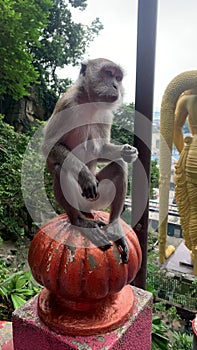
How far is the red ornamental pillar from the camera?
0.69 meters

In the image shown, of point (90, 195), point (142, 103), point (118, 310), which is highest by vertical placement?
point (142, 103)

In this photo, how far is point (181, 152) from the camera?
1633mm

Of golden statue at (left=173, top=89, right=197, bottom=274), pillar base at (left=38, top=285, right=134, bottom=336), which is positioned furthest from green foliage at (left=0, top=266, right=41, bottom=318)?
pillar base at (left=38, top=285, right=134, bottom=336)

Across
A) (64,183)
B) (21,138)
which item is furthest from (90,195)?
(21,138)

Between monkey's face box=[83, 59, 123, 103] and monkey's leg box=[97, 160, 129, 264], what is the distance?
206 millimetres

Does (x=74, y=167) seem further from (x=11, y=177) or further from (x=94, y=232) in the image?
(x=11, y=177)

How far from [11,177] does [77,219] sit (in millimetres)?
1760

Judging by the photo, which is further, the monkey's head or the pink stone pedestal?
the monkey's head

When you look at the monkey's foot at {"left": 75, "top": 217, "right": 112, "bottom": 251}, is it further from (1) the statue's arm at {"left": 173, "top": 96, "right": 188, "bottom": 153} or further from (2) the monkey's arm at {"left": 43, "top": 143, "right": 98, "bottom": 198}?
(1) the statue's arm at {"left": 173, "top": 96, "right": 188, "bottom": 153}

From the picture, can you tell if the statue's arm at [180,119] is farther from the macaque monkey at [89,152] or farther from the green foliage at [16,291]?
the green foliage at [16,291]

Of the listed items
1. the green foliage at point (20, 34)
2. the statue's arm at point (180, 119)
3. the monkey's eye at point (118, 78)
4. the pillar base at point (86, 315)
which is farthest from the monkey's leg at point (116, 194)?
the green foliage at point (20, 34)

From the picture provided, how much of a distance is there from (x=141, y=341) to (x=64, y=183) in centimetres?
47

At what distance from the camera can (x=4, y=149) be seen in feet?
7.78

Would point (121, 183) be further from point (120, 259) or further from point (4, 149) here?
point (4, 149)
